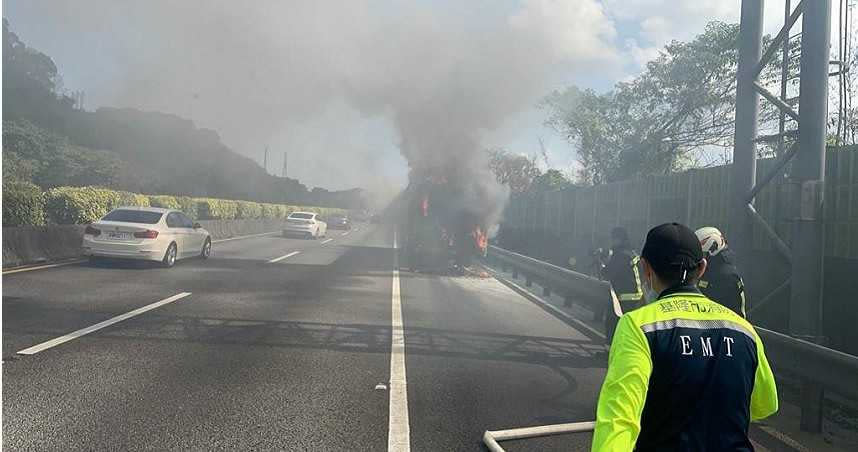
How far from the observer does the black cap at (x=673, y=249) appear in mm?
2055

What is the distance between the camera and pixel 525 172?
52.1 m

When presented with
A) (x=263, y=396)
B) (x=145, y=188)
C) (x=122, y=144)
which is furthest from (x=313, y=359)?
(x=122, y=144)

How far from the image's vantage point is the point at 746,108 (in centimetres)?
751

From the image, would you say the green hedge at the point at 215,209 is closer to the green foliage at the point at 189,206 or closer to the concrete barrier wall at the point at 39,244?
the green foliage at the point at 189,206

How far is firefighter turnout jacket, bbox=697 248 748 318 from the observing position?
14.5 ft

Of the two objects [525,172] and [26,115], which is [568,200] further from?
[26,115]

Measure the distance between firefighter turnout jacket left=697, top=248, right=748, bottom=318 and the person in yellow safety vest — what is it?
8.77ft

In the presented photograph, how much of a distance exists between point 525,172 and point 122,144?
57750mm

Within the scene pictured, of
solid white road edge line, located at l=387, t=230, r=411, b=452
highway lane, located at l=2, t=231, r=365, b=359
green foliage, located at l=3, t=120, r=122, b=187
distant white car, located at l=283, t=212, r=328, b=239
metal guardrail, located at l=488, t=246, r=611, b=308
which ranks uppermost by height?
green foliage, located at l=3, t=120, r=122, b=187

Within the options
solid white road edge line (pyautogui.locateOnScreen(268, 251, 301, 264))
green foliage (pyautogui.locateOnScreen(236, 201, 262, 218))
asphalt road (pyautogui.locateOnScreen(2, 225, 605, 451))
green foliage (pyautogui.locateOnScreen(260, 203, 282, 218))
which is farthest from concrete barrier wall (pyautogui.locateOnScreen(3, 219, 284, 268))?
green foliage (pyautogui.locateOnScreen(260, 203, 282, 218))

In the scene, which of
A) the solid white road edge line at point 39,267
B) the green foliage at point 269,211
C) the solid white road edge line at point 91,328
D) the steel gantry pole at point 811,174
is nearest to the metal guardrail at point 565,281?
the steel gantry pole at point 811,174

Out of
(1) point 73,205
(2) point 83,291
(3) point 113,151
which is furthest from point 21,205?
(3) point 113,151

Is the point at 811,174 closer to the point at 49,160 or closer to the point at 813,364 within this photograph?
the point at 813,364

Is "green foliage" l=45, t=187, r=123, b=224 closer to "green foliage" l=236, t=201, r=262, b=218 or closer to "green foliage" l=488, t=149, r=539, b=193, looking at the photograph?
"green foliage" l=236, t=201, r=262, b=218
